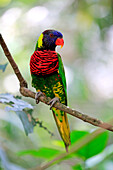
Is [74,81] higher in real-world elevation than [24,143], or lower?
higher

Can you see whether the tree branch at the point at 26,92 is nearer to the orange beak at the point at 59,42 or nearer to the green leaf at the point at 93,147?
the green leaf at the point at 93,147

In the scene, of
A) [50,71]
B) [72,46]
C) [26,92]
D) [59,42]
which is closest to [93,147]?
[26,92]

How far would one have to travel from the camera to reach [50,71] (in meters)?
2.16

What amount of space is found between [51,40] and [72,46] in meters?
2.95

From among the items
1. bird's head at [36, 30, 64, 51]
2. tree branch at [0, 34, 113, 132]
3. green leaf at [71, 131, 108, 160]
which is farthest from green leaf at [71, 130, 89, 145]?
bird's head at [36, 30, 64, 51]

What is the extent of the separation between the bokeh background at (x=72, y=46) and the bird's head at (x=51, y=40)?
1.58 meters

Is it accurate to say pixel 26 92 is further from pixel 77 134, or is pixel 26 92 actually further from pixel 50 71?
pixel 50 71

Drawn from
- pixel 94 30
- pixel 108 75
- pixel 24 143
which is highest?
pixel 94 30

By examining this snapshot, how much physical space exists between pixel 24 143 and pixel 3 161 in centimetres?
180

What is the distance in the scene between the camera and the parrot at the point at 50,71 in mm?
2148

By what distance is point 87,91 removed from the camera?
5031mm

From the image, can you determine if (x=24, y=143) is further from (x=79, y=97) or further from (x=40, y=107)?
(x=79, y=97)

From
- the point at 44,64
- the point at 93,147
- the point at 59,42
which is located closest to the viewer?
the point at 93,147

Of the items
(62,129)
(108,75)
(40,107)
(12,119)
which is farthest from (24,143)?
(108,75)
